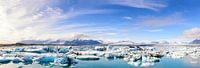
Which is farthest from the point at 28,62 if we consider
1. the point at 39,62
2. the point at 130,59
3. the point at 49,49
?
the point at 49,49

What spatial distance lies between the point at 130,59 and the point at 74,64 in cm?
425

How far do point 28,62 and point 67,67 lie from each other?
3065 mm

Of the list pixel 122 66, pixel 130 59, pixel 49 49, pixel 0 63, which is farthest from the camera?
pixel 49 49

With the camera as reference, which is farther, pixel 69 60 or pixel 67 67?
pixel 69 60

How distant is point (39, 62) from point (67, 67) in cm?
272

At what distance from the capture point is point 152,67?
15.4 metres

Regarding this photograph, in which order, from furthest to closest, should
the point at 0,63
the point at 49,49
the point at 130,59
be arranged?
1. the point at 49,49
2. the point at 130,59
3. the point at 0,63

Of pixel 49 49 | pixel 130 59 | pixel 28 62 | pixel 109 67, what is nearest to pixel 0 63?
pixel 28 62

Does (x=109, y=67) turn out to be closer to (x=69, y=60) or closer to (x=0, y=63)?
(x=69, y=60)

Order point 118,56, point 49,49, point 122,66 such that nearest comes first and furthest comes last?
1. point 122,66
2. point 118,56
3. point 49,49

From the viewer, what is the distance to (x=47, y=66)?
1573 cm

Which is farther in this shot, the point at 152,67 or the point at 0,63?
the point at 0,63

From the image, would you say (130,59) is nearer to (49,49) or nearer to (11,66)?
(11,66)

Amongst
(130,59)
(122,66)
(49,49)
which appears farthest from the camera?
(49,49)
